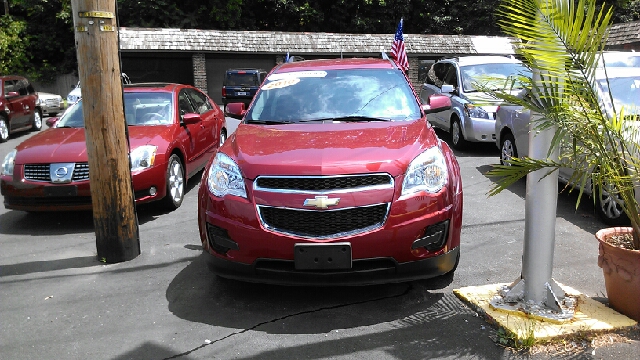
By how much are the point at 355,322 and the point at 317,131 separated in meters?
1.58

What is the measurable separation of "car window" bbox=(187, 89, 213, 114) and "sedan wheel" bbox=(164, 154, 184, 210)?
60.1 inches

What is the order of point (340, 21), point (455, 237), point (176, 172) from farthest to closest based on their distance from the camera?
point (340, 21)
point (176, 172)
point (455, 237)

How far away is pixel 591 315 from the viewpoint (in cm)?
396

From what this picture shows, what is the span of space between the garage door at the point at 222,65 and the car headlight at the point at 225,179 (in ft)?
79.4

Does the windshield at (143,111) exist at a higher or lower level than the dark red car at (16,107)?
higher

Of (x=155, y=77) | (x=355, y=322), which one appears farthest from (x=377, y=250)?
(x=155, y=77)

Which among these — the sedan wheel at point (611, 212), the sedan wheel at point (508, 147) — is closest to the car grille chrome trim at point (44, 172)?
the sedan wheel at point (611, 212)

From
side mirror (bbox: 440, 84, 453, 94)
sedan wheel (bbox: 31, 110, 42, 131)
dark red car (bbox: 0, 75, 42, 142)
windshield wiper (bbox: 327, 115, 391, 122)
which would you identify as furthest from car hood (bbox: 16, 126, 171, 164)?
sedan wheel (bbox: 31, 110, 42, 131)

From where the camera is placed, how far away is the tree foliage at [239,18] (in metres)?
34.5

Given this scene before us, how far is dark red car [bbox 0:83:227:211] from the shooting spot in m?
6.54

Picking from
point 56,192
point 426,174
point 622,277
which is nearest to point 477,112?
point 426,174

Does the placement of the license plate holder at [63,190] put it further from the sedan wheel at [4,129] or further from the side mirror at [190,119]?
the sedan wheel at [4,129]

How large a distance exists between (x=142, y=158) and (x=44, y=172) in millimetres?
1064

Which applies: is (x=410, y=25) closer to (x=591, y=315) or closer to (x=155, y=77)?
(x=155, y=77)
